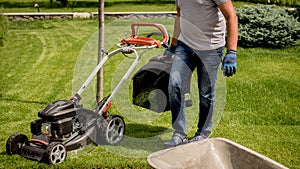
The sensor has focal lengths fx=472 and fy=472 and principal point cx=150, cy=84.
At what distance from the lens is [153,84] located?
5.08m

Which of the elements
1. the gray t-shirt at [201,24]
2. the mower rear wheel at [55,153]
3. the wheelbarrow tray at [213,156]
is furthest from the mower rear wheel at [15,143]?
the wheelbarrow tray at [213,156]

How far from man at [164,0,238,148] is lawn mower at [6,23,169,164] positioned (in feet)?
1.57

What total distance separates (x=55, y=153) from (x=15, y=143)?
50 cm

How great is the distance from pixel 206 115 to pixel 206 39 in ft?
2.69

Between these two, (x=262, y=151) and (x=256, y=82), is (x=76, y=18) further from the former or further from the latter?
(x=262, y=151)

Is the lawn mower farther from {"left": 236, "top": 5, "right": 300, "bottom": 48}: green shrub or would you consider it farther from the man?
{"left": 236, "top": 5, "right": 300, "bottom": 48}: green shrub

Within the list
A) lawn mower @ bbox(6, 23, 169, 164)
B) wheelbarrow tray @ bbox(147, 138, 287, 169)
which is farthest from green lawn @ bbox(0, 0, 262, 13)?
wheelbarrow tray @ bbox(147, 138, 287, 169)

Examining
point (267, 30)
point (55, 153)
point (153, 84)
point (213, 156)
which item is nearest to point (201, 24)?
point (153, 84)

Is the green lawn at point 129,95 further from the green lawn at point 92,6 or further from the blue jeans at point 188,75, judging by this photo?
the green lawn at point 92,6

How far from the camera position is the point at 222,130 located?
5.52 metres

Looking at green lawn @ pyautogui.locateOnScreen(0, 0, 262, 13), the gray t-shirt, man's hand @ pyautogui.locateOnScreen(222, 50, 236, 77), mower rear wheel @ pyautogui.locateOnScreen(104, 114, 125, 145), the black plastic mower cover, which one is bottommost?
green lawn @ pyautogui.locateOnScreen(0, 0, 262, 13)

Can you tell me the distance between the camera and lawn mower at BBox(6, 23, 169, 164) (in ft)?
14.3

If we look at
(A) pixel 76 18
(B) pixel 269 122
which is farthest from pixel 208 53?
(A) pixel 76 18

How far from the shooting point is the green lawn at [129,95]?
4.84m
